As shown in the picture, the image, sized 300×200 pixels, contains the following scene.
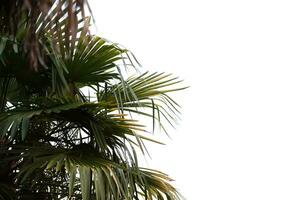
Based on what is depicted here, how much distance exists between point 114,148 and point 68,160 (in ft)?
1.07

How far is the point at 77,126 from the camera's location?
291 cm

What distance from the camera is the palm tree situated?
2.55 meters

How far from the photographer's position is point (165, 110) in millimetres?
3137

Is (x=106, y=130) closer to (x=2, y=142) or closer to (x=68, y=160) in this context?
(x=68, y=160)

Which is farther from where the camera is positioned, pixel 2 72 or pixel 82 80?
pixel 82 80

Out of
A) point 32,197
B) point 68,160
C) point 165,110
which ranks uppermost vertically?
point 165,110

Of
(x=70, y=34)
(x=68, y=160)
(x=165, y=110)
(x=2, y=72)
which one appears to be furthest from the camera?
(x=165, y=110)

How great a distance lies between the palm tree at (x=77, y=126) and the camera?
2549mm

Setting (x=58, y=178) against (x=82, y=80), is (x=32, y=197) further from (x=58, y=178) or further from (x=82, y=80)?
(x=82, y=80)

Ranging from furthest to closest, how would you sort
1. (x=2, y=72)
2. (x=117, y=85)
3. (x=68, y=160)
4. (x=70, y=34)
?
(x=117, y=85) < (x=2, y=72) < (x=68, y=160) < (x=70, y=34)

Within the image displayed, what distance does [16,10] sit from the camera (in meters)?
1.15

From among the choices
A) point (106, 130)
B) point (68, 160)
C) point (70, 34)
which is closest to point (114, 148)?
point (106, 130)

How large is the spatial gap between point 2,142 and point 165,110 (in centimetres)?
95

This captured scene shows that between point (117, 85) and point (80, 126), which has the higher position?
point (117, 85)
